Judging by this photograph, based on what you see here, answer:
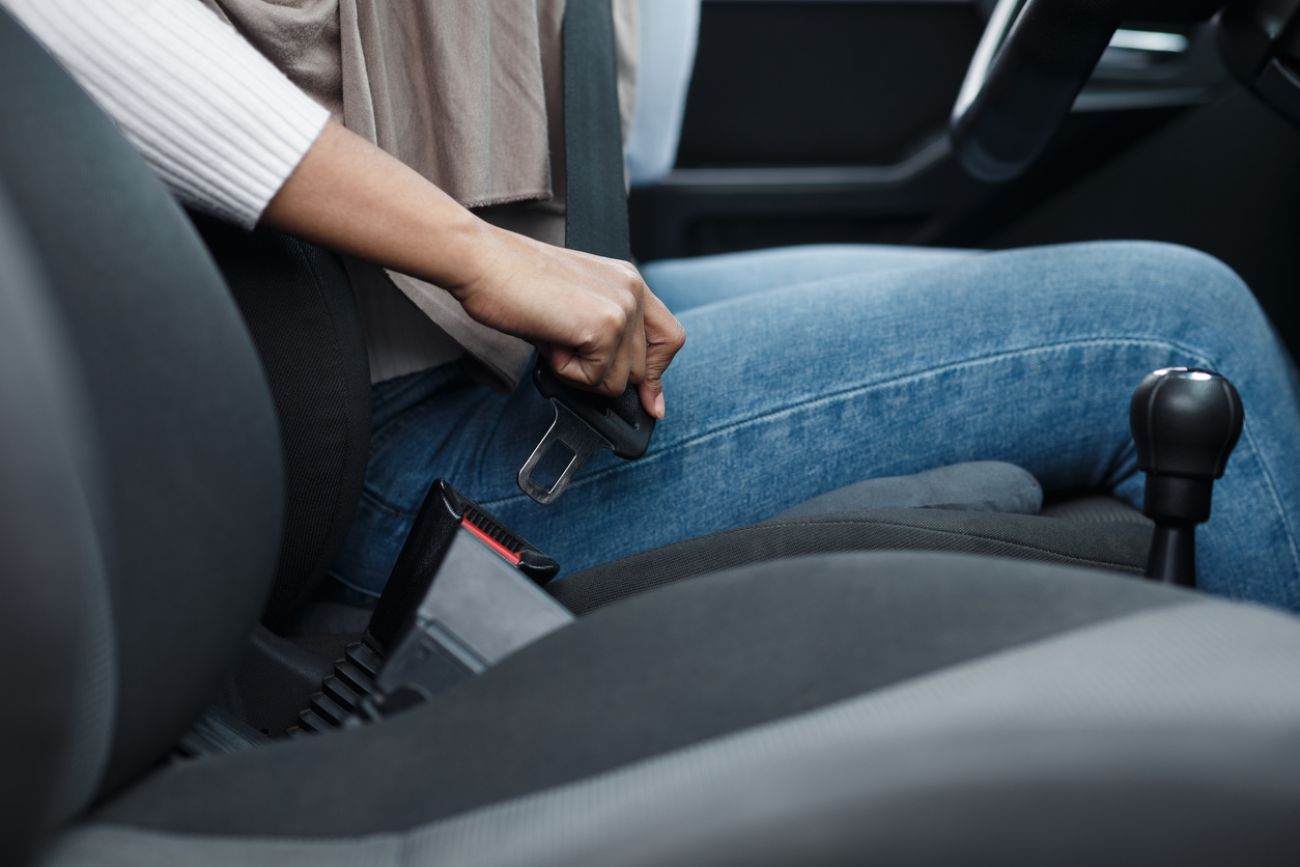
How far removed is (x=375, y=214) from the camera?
0.51 m

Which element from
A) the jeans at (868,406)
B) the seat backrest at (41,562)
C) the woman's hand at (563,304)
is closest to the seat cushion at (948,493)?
the jeans at (868,406)

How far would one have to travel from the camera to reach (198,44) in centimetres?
48

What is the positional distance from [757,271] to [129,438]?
0.77 m

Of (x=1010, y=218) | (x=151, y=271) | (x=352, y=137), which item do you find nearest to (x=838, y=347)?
(x=352, y=137)

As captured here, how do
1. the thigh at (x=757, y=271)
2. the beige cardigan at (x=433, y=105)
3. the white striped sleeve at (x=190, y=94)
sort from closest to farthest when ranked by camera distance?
the white striped sleeve at (x=190, y=94) < the beige cardigan at (x=433, y=105) < the thigh at (x=757, y=271)

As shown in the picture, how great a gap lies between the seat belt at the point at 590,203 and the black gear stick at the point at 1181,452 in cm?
26

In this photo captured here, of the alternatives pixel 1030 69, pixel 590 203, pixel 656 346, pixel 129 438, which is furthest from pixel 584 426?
pixel 1030 69

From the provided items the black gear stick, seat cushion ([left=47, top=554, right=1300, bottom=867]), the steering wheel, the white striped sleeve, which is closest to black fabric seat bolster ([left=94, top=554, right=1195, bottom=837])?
seat cushion ([left=47, top=554, right=1300, bottom=867])

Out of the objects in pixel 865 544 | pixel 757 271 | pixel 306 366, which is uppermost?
pixel 306 366

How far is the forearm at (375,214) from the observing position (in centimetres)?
51

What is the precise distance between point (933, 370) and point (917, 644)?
1.14ft

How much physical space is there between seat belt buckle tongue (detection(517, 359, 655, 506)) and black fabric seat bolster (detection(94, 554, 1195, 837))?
Result: 0.72ft

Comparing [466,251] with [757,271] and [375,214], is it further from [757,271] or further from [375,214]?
[757,271]

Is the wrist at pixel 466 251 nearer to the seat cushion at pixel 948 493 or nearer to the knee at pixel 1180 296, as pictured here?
the seat cushion at pixel 948 493
